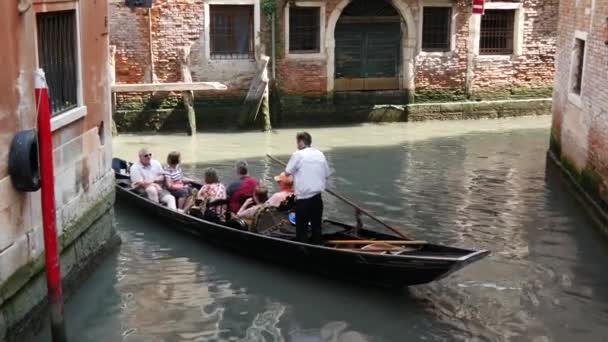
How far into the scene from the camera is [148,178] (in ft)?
28.2

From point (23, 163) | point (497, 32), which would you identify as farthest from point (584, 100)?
point (497, 32)

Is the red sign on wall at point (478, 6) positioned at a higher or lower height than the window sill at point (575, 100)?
higher

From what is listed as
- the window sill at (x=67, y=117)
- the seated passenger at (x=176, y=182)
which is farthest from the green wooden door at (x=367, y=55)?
the window sill at (x=67, y=117)

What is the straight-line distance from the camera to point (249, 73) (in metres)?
14.7

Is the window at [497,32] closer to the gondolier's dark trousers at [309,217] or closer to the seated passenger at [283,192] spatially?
the seated passenger at [283,192]

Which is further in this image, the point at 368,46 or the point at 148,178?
the point at 368,46

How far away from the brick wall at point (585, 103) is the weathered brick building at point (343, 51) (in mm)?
4570

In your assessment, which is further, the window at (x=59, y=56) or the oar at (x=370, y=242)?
the oar at (x=370, y=242)

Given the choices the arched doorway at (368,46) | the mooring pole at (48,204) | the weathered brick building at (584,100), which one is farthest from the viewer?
the arched doorway at (368,46)

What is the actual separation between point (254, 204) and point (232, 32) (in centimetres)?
760

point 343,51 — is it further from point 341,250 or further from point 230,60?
point 341,250

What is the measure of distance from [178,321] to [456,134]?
9087 millimetres

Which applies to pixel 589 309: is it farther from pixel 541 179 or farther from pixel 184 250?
pixel 541 179

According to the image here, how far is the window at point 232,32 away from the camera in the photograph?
1462 centimetres
